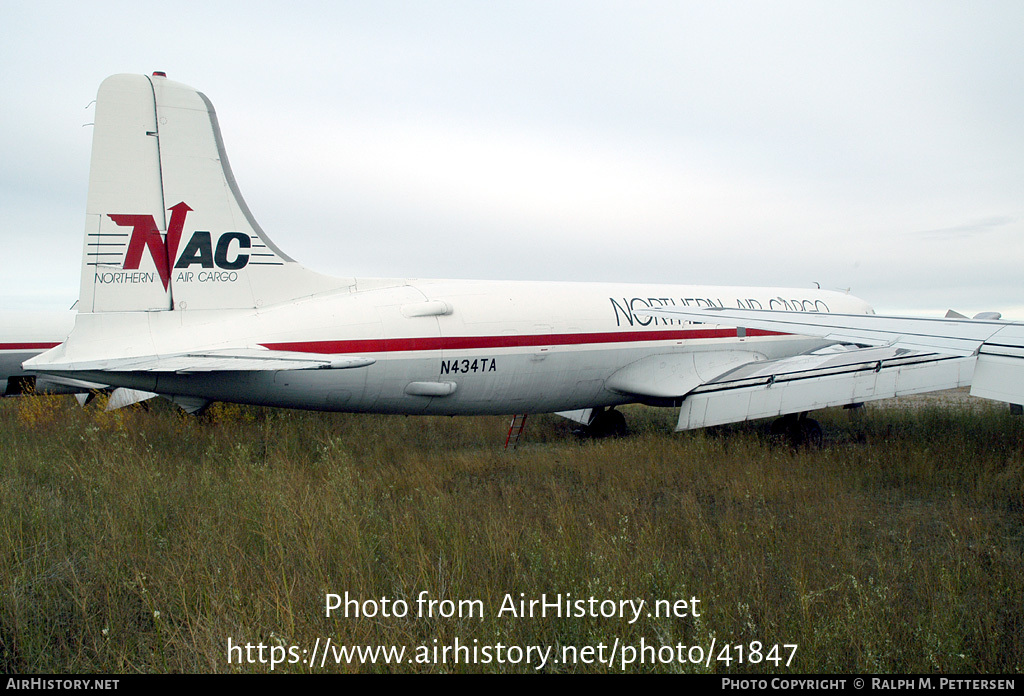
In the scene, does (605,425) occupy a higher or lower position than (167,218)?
lower

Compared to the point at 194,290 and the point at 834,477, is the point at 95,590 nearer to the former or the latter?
the point at 194,290

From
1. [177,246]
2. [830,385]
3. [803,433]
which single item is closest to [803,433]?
[803,433]

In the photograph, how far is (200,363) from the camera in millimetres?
7215

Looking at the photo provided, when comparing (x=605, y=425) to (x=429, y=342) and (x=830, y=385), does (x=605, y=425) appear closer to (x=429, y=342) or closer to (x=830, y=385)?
(x=830, y=385)

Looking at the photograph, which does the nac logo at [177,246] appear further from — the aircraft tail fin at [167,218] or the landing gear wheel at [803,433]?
the landing gear wheel at [803,433]

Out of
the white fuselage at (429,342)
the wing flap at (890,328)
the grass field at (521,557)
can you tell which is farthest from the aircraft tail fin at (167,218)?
the wing flap at (890,328)

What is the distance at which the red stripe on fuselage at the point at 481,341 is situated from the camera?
27.0 feet

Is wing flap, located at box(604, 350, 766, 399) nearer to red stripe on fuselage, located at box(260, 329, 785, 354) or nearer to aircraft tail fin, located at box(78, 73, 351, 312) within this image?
red stripe on fuselage, located at box(260, 329, 785, 354)

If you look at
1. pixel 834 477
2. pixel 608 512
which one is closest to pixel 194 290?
pixel 608 512

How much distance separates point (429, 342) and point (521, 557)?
4.57 meters

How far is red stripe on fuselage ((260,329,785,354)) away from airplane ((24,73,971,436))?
21mm

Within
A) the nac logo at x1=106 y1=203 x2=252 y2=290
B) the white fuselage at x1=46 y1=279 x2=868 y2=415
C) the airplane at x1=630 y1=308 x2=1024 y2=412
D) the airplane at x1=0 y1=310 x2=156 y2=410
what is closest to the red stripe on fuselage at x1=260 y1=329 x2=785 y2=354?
the white fuselage at x1=46 y1=279 x2=868 y2=415

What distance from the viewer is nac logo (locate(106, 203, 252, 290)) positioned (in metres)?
8.17
